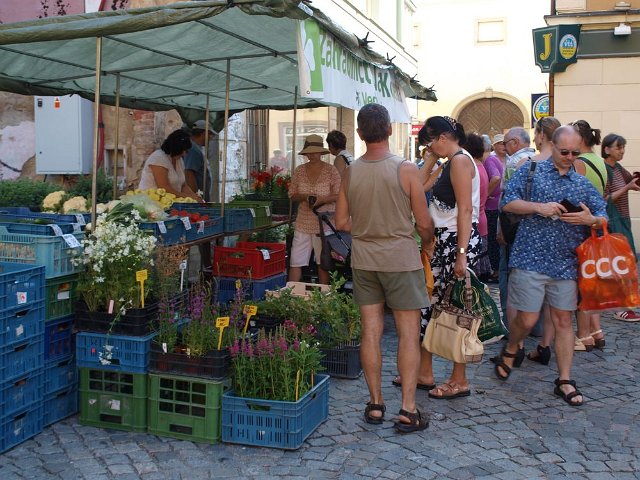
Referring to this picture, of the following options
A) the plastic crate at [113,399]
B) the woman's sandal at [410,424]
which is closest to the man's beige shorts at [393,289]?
the woman's sandal at [410,424]

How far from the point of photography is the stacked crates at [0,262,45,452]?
423cm

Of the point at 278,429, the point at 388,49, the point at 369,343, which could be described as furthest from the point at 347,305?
the point at 388,49

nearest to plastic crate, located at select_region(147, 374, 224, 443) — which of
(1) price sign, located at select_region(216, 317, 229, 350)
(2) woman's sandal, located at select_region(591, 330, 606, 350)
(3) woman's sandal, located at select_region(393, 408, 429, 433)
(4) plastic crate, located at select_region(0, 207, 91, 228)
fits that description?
(1) price sign, located at select_region(216, 317, 229, 350)

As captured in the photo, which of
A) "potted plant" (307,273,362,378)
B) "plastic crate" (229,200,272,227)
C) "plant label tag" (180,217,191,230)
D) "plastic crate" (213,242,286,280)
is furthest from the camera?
"plastic crate" (229,200,272,227)

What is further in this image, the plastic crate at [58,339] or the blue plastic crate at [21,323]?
the plastic crate at [58,339]

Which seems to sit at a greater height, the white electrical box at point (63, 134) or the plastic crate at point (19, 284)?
the white electrical box at point (63, 134)

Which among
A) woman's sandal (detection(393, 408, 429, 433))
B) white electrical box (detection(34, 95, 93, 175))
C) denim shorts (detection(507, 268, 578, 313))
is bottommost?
woman's sandal (detection(393, 408, 429, 433))

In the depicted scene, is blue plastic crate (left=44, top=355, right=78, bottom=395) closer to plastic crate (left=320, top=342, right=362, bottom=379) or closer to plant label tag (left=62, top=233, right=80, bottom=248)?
plant label tag (left=62, top=233, right=80, bottom=248)

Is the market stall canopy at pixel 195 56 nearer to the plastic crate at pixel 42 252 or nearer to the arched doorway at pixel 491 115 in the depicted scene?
the plastic crate at pixel 42 252

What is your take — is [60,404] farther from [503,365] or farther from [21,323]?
[503,365]

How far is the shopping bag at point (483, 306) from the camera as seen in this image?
4.98 m

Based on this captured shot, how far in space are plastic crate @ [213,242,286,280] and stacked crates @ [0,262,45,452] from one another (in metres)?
2.39

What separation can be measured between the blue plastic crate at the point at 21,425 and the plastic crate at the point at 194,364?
29.1 inches

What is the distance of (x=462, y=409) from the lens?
16.8ft
